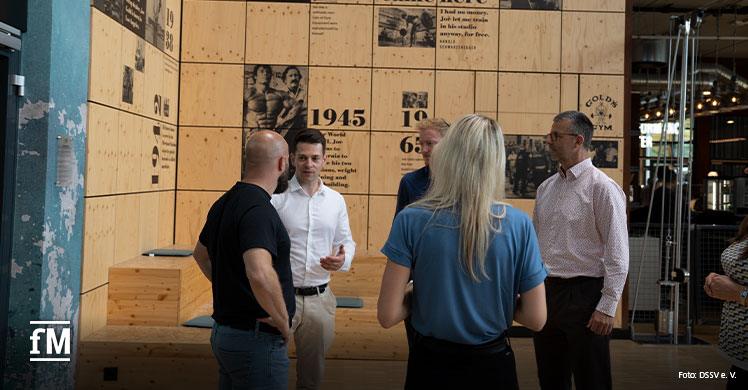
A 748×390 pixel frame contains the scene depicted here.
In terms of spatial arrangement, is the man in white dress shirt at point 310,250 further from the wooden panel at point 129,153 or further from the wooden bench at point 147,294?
the wooden panel at point 129,153

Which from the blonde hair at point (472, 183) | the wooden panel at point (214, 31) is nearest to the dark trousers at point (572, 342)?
the blonde hair at point (472, 183)

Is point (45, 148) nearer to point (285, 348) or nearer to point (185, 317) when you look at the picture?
point (185, 317)

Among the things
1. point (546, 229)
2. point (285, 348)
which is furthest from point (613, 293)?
point (285, 348)

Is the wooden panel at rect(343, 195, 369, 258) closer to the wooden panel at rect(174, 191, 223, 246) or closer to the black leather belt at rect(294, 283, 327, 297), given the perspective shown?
the wooden panel at rect(174, 191, 223, 246)

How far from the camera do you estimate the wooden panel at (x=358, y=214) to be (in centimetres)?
745

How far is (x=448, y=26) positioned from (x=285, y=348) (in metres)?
5.03

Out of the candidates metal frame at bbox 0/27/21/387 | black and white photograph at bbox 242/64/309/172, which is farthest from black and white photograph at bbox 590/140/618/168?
metal frame at bbox 0/27/21/387

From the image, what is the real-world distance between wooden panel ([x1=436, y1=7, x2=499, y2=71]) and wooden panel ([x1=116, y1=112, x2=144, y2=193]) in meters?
2.87

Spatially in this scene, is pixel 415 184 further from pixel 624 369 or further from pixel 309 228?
pixel 624 369

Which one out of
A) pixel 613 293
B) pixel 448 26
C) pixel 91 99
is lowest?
pixel 613 293

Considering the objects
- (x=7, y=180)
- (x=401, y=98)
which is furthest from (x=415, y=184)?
(x=401, y=98)

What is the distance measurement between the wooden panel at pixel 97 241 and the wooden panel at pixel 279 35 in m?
2.30

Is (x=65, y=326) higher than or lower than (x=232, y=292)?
lower

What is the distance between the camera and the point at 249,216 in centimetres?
287
